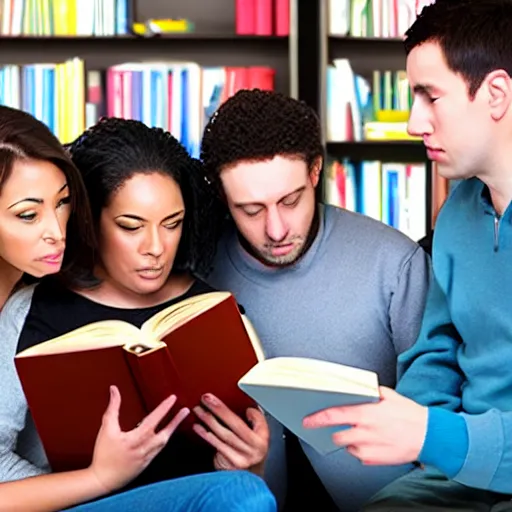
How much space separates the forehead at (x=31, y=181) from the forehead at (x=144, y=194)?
0.12 meters

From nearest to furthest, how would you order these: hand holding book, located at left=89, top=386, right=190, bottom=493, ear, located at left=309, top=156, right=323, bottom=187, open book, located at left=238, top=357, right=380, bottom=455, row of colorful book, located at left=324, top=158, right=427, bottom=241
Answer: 1. open book, located at left=238, top=357, right=380, bottom=455
2. hand holding book, located at left=89, top=386, right=190, bottom=493
3. ear, located at left=309, top=156, right=323, bottom=187
4. row of colorful book, located at left=324, top=158, right=427, bottom=241

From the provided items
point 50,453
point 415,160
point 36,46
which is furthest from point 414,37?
point 36,46

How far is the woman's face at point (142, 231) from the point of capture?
162 cm

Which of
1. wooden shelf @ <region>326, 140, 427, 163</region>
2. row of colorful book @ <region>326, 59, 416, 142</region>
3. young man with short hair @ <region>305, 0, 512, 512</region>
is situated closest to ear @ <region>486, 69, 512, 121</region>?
young man with short hair @ <region>305, 0, 512, 512</region>

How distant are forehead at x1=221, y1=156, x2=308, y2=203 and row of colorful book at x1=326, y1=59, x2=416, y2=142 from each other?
6.55ft

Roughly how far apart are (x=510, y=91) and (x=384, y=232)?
49 centimetres

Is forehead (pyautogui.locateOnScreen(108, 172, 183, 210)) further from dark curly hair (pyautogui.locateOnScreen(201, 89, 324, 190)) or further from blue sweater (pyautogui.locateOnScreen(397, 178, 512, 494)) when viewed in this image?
blue sweater (pyautogui.locateOnScreen(397, 178, 512, 494))

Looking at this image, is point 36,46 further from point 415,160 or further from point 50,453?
point 50,453

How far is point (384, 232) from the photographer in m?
1.87

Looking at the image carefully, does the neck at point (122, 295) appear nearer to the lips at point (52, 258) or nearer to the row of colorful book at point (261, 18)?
the lips at point (52, 258)

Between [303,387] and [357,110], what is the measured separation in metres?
2.72

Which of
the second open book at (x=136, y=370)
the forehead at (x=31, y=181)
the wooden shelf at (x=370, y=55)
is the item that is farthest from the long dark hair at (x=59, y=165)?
the wooden shelf at (x=370, y=55)

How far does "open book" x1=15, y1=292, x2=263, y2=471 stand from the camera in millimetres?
1364

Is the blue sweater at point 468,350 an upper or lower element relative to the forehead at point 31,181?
lower
